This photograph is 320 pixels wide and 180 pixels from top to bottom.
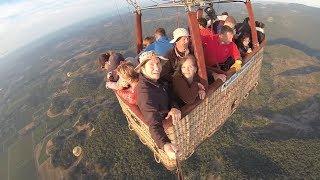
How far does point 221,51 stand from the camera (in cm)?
636

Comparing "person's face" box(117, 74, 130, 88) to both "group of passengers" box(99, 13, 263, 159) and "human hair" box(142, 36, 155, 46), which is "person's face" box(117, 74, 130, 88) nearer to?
"group of passengers" box(99, 13, 263, 159)

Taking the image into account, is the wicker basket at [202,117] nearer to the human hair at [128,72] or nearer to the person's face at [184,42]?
the human hair at [128,72]

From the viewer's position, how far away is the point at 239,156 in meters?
114

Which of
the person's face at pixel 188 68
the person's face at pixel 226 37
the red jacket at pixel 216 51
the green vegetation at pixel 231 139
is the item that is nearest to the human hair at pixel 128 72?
the person's face at pixel 188 68

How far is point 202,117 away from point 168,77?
979 mm

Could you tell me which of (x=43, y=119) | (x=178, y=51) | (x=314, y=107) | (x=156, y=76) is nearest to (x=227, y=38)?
(x=178, y=51)

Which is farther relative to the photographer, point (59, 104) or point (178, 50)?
point (59, 104)

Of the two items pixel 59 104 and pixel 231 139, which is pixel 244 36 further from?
pixel 59 104

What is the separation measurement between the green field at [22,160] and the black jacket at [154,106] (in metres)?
138

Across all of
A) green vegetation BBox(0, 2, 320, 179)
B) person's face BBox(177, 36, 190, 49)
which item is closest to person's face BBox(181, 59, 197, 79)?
person's face BBox(177, 36, 190, 49)

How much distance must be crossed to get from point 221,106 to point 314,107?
144 metres

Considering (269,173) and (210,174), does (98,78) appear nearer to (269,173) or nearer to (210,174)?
(210,174)

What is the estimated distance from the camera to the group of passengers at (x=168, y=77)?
4484 mm

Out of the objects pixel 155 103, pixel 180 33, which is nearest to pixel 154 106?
pixel 155 103
